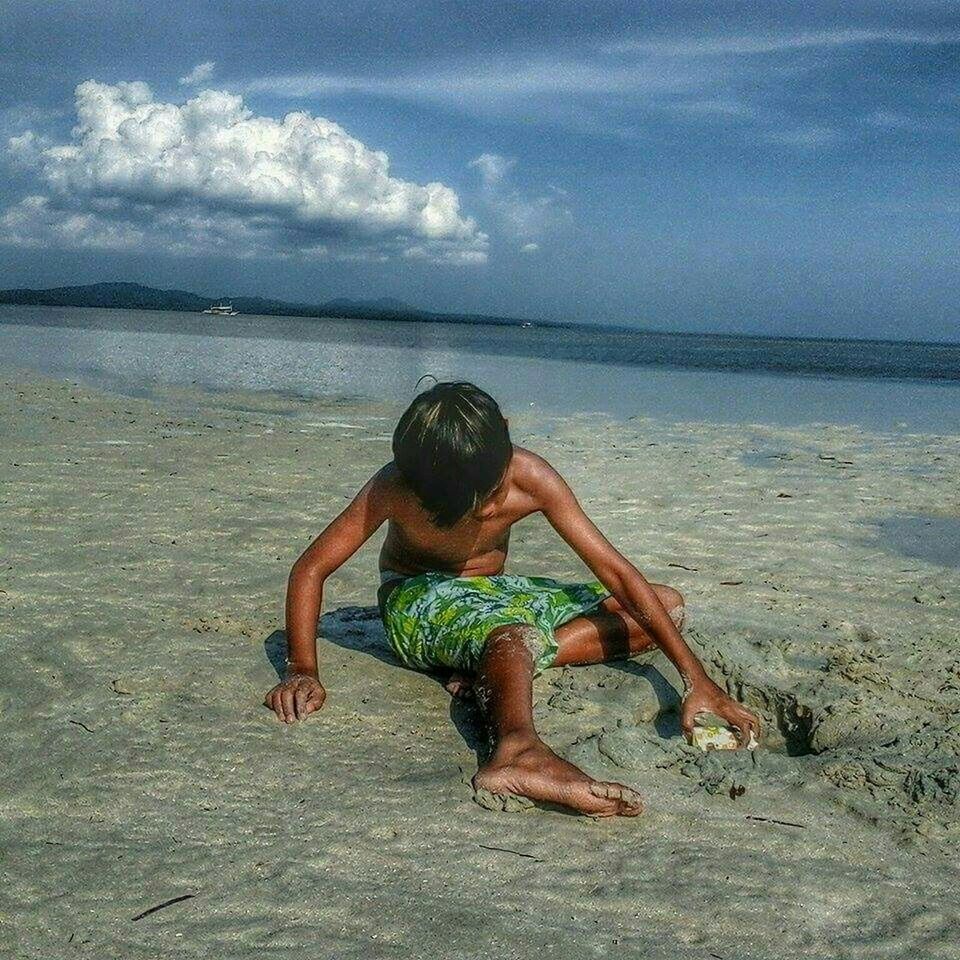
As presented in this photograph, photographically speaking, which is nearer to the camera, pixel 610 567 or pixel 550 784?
pixel 550 784

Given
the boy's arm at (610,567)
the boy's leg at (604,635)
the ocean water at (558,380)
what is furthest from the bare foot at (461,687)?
the ocean water at (558,380)

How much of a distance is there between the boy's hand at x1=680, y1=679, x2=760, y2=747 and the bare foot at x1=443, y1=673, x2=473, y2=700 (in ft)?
2.30

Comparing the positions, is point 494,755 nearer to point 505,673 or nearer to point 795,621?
point 505,673

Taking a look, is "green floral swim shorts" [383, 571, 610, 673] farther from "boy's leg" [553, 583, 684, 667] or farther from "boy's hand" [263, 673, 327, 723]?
"boy's hand" [263, 673, 327, 723]

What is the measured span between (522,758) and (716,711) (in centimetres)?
80

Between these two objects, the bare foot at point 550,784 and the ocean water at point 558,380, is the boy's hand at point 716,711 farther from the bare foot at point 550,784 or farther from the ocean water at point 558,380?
the ocean water at point 558,380

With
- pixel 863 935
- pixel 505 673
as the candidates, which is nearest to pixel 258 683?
pixel 505 673

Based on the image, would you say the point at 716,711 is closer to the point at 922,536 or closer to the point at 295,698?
the point at 295,698

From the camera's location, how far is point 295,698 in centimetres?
329

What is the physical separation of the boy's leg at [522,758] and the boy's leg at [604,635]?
57cm

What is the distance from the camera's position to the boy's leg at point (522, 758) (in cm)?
258

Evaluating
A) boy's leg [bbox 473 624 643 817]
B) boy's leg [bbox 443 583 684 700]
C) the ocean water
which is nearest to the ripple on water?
boy's leg [bbox 443 583 684 700]

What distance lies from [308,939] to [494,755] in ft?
2.59

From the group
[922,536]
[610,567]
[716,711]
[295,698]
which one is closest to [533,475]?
[610,567]
